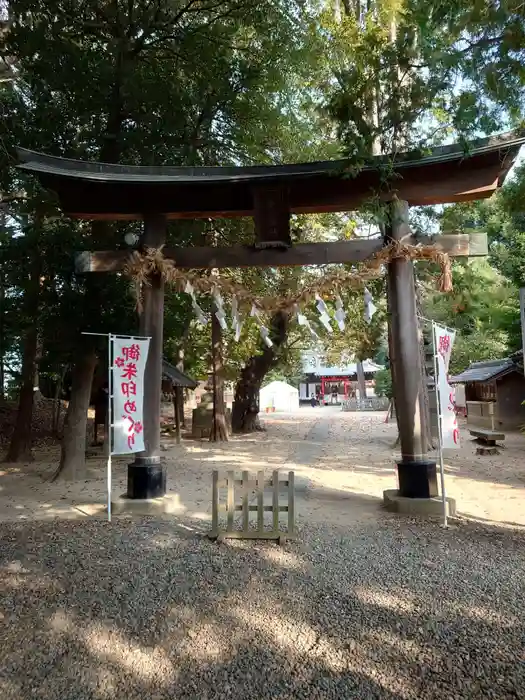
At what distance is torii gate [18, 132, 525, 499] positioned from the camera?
5988 mm

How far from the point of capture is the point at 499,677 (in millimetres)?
2604

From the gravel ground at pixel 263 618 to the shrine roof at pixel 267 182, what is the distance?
4.14 m

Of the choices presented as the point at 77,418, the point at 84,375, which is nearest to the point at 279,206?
the point at 84,375

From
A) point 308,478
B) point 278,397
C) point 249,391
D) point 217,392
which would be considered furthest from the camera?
point 278,397

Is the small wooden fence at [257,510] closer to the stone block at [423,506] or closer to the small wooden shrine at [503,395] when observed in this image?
the stone block at [423,506]

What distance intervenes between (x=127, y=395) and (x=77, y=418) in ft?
12.8

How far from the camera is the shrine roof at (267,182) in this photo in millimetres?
5777

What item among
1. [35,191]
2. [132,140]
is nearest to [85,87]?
[132,140]

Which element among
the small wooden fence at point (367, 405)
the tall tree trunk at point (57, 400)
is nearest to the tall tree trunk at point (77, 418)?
the tall tree trunk at point (57, 400)

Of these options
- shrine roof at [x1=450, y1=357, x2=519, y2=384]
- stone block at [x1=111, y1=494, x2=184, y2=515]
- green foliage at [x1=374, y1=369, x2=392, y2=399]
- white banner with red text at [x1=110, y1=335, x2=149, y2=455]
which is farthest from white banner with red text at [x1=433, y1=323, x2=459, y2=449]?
green foliage at [x1=374, y1=369, x2=392, y2=399]

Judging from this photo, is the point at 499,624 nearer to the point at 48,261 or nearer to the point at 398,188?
the point at 398,188

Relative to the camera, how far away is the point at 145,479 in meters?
6.20

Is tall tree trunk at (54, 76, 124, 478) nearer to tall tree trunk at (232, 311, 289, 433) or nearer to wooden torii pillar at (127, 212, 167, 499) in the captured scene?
wooden torii pillar at (127, 212, 167, 499)

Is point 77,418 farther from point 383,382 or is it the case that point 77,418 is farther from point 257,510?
point 383,382
